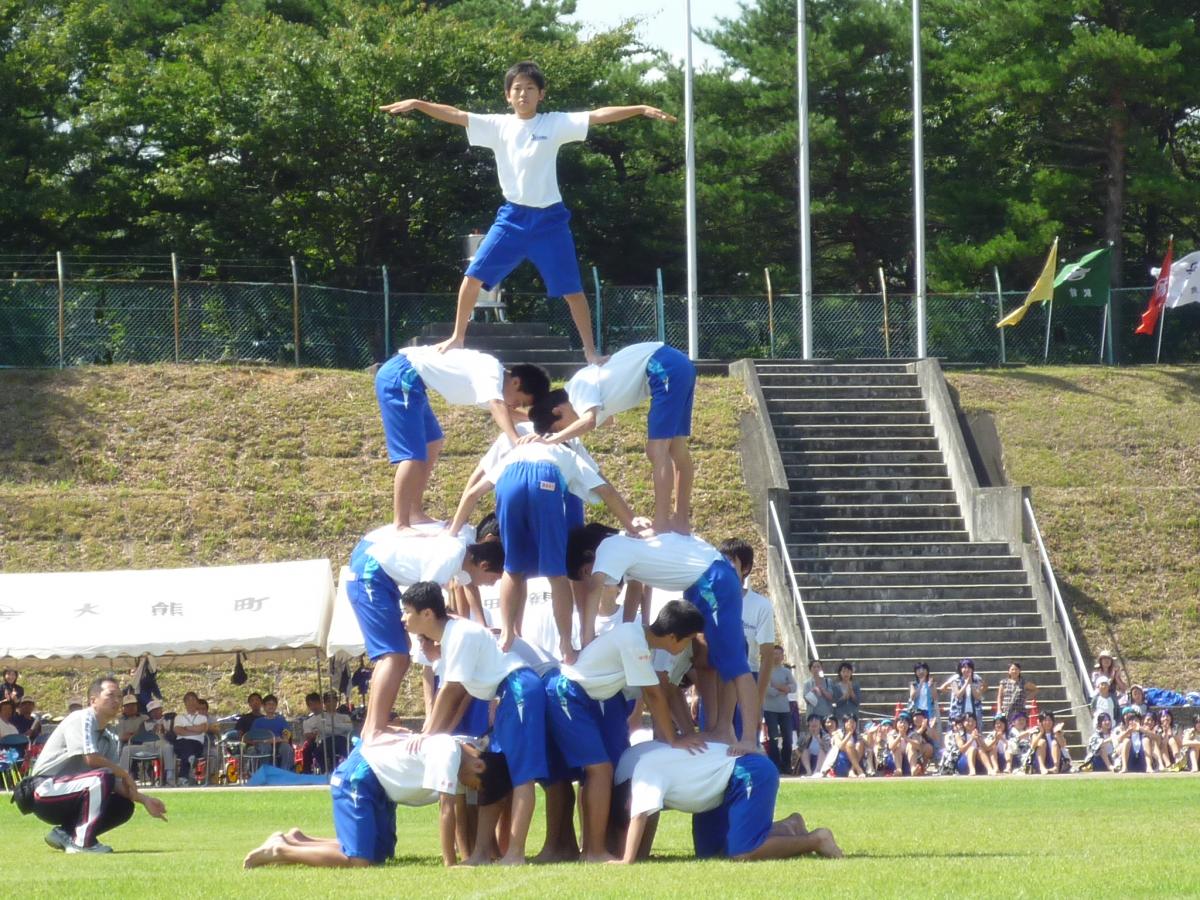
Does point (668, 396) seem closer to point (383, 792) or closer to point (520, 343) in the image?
point (383, 792)

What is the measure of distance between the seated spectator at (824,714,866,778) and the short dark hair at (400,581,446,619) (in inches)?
416

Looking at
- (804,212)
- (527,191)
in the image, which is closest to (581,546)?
(527,191)

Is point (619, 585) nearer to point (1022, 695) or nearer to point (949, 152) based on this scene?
point (1022, 695)

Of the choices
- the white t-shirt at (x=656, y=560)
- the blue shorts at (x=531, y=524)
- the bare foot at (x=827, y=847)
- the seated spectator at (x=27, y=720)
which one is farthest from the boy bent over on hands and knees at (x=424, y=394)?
the seated spectator at (x=27, y=720)

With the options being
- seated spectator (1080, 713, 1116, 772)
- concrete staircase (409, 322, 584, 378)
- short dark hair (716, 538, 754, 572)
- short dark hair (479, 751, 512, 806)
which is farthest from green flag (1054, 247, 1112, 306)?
short dark hair (479, 751, 512, 806)

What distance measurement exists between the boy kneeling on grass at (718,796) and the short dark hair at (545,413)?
81.5 inches

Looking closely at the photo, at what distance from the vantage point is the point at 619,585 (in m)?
10.3

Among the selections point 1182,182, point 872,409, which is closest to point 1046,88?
point 1182,182

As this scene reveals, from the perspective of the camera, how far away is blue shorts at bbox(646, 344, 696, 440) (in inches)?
434

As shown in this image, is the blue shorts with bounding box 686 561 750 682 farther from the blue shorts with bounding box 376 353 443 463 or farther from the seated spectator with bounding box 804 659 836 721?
the seated spectator with bounding box 804 659 836 721

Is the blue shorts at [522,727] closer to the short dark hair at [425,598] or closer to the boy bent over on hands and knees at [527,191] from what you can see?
the short dark hair at [425,598]

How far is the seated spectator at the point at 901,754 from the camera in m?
19.5

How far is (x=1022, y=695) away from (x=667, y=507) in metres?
11.3

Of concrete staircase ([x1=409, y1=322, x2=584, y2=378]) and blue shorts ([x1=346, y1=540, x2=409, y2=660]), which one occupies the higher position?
concrete staircase ([x1=409, y1=322, x2=584, y2=378])
